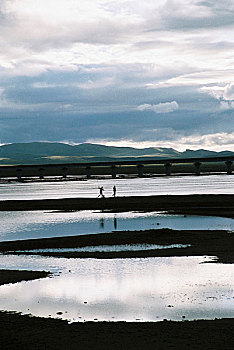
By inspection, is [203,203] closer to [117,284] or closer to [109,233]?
[109,233]

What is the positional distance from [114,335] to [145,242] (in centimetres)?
2104

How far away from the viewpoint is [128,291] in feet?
75.9

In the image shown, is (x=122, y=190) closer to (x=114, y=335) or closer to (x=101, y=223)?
(x=101, y=223)

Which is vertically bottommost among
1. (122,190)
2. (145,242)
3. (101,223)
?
(122,190)

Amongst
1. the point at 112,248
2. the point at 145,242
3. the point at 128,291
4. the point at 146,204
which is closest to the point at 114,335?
the point at 128,291

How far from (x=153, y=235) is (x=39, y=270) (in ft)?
46.7

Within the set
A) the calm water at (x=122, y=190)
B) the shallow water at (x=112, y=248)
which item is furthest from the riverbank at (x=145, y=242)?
the calm water at (x=122, y=190)

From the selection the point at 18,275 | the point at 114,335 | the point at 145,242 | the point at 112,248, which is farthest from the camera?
the point at 145,242

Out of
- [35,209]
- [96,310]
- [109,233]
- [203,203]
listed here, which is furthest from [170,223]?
[96,310]

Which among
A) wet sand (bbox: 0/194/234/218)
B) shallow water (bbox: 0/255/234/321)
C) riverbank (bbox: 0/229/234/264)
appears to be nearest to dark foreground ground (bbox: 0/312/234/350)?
shallow water (bbox: 0/255/234/321)

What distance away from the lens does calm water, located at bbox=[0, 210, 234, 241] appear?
151 ft

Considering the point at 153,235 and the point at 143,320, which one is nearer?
the point at 143,320

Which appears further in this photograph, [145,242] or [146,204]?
[146,204]

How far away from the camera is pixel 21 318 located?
19578mm
